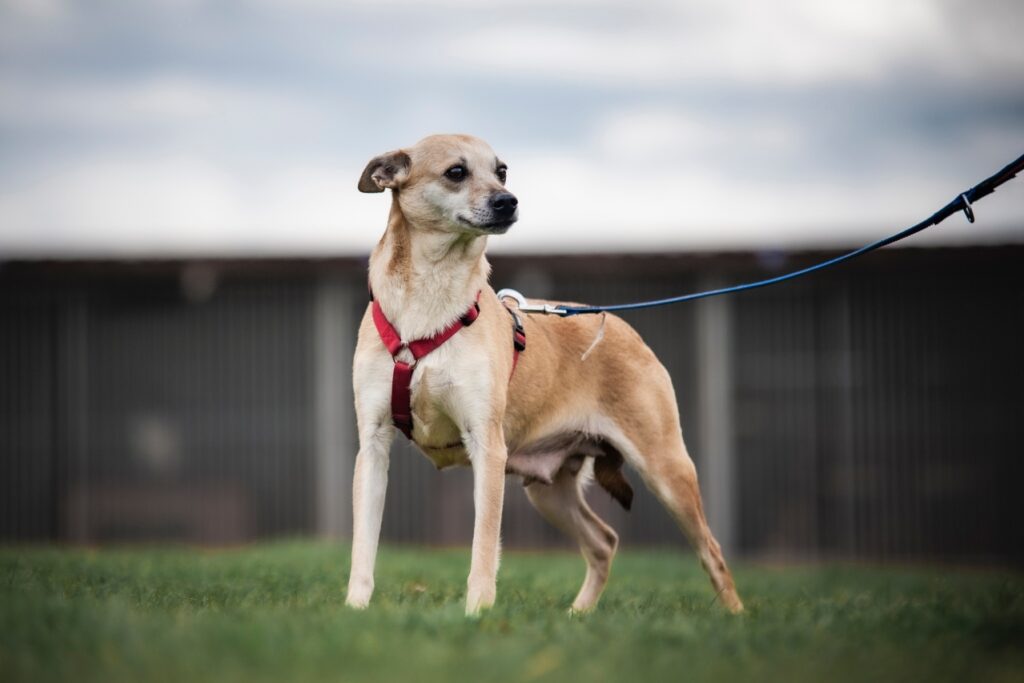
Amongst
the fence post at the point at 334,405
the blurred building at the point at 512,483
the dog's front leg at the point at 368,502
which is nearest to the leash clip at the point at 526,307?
the dog's front leg at the point at 368,502

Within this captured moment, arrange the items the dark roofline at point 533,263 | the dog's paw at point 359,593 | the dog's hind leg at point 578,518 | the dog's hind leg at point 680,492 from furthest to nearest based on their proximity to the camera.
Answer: the dark roofline at point 533,263
the dog's hind leg at point 578,518
the dog's hind leg at point 680,492
the dog's paw at point 359,593

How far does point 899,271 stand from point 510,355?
8317 millimetres

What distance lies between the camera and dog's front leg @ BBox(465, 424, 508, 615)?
4.78m

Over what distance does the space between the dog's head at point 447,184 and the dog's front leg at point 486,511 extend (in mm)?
954

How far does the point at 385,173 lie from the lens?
5.31m

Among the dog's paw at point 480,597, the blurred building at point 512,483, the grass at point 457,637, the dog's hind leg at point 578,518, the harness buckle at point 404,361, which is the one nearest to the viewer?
the grass at point 457,637

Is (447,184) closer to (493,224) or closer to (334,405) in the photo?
(493,224)

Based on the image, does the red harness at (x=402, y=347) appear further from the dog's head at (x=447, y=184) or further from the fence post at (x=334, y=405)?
the fence post at (x=334, y=405)

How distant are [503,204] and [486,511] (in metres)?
1.39

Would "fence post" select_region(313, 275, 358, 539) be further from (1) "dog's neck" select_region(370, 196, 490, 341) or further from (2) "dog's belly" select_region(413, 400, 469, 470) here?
(1) "dog's neck" select_region(370, 196, 490, 341)

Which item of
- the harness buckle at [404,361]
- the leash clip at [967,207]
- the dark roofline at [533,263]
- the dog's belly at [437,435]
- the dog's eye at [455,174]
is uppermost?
the dark roofline at [533,263]

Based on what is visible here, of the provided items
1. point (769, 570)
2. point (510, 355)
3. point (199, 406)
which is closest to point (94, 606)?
point (510, 355)

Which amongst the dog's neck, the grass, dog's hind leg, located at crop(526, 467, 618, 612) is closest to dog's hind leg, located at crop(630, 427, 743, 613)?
the grass

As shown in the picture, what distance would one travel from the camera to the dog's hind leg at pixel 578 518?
6.29 meters
